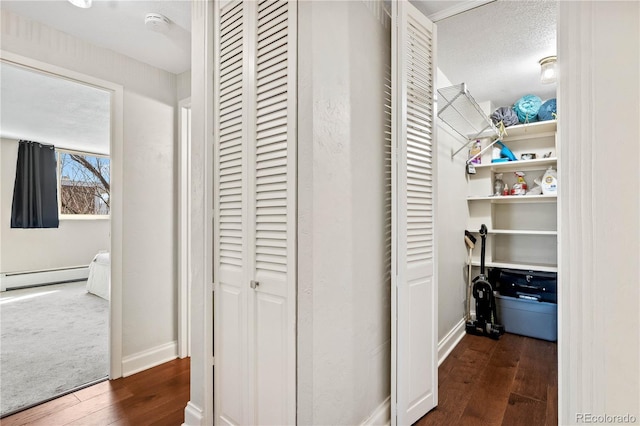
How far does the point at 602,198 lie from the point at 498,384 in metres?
1.64

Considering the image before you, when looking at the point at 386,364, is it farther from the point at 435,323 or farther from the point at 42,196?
the point at 42,196

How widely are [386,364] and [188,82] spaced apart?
2509mm

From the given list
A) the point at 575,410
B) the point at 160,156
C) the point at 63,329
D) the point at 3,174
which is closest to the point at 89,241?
the point at 3,174

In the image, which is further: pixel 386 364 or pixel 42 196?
pixel 42 196

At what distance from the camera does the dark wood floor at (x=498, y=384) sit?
1.45 m

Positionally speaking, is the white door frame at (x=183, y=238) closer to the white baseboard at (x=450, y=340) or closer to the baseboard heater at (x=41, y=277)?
the white baseboard at (x=450, y=340)

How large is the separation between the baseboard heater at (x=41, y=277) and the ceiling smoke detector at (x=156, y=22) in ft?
17.5

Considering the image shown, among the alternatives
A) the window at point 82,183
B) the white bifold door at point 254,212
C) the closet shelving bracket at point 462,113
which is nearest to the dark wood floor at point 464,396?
the white bifold door at point 254,212

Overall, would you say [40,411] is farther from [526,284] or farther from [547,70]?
[547,70]

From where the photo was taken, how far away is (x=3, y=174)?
4957 mm

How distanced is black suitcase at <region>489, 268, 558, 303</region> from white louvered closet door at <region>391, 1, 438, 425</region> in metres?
0.36

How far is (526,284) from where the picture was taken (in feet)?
5.02

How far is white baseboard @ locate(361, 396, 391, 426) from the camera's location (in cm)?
145

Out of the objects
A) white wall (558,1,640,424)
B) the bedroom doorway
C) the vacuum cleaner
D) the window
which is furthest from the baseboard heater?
white wall (558,1,640,424)
